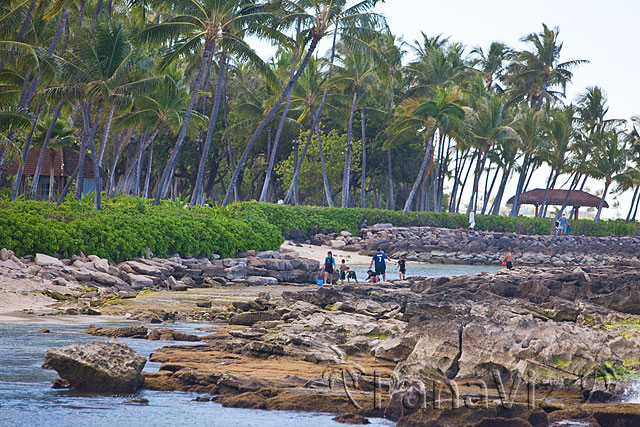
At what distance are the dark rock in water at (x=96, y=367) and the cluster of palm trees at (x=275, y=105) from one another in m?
16.1

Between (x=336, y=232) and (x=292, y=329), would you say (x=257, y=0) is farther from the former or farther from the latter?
(x=292, y=329)

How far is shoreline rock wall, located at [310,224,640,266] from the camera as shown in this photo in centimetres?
4441

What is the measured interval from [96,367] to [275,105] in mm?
26772

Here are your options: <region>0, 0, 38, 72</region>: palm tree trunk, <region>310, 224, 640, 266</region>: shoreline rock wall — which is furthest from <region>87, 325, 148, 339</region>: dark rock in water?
<region>310, 224, 640, 266</region>: shoreline rock wall

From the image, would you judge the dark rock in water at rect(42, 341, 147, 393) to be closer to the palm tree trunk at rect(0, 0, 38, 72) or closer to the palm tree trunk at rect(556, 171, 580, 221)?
the palm tree trunk at rect(0, 0, 38, 72)

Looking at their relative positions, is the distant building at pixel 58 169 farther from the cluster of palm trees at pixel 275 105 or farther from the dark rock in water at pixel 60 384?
the dark rock in water at pixel 60 384

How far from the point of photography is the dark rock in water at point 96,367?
9.16 m

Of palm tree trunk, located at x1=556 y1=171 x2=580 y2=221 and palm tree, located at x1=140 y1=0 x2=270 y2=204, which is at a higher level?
palm tree, located at x1=140 y1=0 x2=270 y2=204

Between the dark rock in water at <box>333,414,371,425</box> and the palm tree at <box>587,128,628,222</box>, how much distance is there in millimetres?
57558

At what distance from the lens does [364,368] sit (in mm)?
10695

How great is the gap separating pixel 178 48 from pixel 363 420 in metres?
24.0

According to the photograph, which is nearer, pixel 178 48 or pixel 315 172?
pixel 178 48

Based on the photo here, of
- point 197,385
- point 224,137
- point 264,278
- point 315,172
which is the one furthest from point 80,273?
point 315,172

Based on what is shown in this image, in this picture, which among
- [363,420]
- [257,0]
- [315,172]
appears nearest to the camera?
[363,420]
